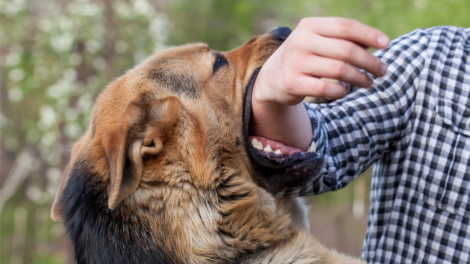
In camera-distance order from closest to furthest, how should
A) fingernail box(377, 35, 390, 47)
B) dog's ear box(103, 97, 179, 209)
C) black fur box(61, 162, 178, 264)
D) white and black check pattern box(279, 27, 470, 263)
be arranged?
fingernail box(377, 35, 390, 47) → dog's ear box(103, 97, 179, 209) → black fur box(61, 162, 178, 264) → white and black check pattern box(279, 27, 470, 263)

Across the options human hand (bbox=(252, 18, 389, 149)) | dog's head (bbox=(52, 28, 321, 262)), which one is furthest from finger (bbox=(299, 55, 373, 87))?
dog's head (bbox=(52, 28, 321, 262))

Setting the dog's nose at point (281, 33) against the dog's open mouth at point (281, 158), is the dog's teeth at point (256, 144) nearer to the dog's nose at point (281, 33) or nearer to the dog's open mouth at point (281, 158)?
the dog's open mouth at point (281, 158)

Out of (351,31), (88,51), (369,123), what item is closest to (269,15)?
(88,51)

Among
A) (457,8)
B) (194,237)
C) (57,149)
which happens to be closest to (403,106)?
(194,237)

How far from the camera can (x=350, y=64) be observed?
1.33m

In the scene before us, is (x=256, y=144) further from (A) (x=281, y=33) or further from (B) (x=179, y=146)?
(A) (x=281, y=33)

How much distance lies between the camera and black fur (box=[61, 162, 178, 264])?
5.90 feet

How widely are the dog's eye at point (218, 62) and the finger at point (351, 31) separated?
1.05 metres

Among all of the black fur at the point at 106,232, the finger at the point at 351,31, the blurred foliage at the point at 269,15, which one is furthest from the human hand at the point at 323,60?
the blurred foliage at the point at 269,15

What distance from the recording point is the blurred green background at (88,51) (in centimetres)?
585

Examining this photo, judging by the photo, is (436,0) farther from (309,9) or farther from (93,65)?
(93,65)

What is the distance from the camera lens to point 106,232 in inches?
71.7

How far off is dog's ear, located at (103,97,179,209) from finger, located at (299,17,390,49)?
0.92 m

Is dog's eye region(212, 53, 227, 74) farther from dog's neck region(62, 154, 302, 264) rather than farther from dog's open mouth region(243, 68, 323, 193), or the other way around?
dog's neck region(62, 154, 302, 264)
